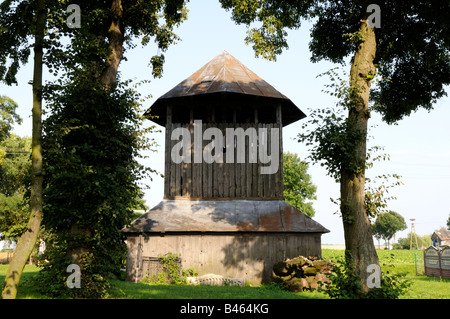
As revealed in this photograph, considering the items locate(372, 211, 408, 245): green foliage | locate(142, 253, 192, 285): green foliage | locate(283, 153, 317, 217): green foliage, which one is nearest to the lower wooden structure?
locate(142, 253, 192, 285): green foliage

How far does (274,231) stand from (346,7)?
10153 millimetres

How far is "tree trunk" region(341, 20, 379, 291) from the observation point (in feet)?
34.2

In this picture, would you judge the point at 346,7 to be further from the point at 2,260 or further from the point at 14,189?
the point at 14,189

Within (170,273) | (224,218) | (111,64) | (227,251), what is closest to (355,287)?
(227,251)

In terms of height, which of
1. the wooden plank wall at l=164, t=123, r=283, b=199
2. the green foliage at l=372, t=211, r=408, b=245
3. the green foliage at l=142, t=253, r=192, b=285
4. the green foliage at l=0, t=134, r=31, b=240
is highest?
the green foliage at l=0, t=134, r=31, b=240

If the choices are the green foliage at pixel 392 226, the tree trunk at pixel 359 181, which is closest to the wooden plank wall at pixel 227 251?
the tree trunk at pixel 359 181

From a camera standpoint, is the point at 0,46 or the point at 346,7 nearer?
the point at 0,46

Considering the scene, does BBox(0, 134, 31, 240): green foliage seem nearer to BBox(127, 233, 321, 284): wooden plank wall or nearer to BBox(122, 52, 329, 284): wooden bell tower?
BBox(122, 52, 329, 284): wooden bell tower

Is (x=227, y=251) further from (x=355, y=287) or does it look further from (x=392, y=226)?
(x=392, y=226)

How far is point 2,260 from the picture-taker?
40094mm

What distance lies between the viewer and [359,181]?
10844 mm

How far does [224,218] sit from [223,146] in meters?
3.95

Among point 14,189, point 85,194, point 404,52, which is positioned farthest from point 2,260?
point 404,52

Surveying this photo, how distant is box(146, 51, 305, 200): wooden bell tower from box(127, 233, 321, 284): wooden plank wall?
2398mm
